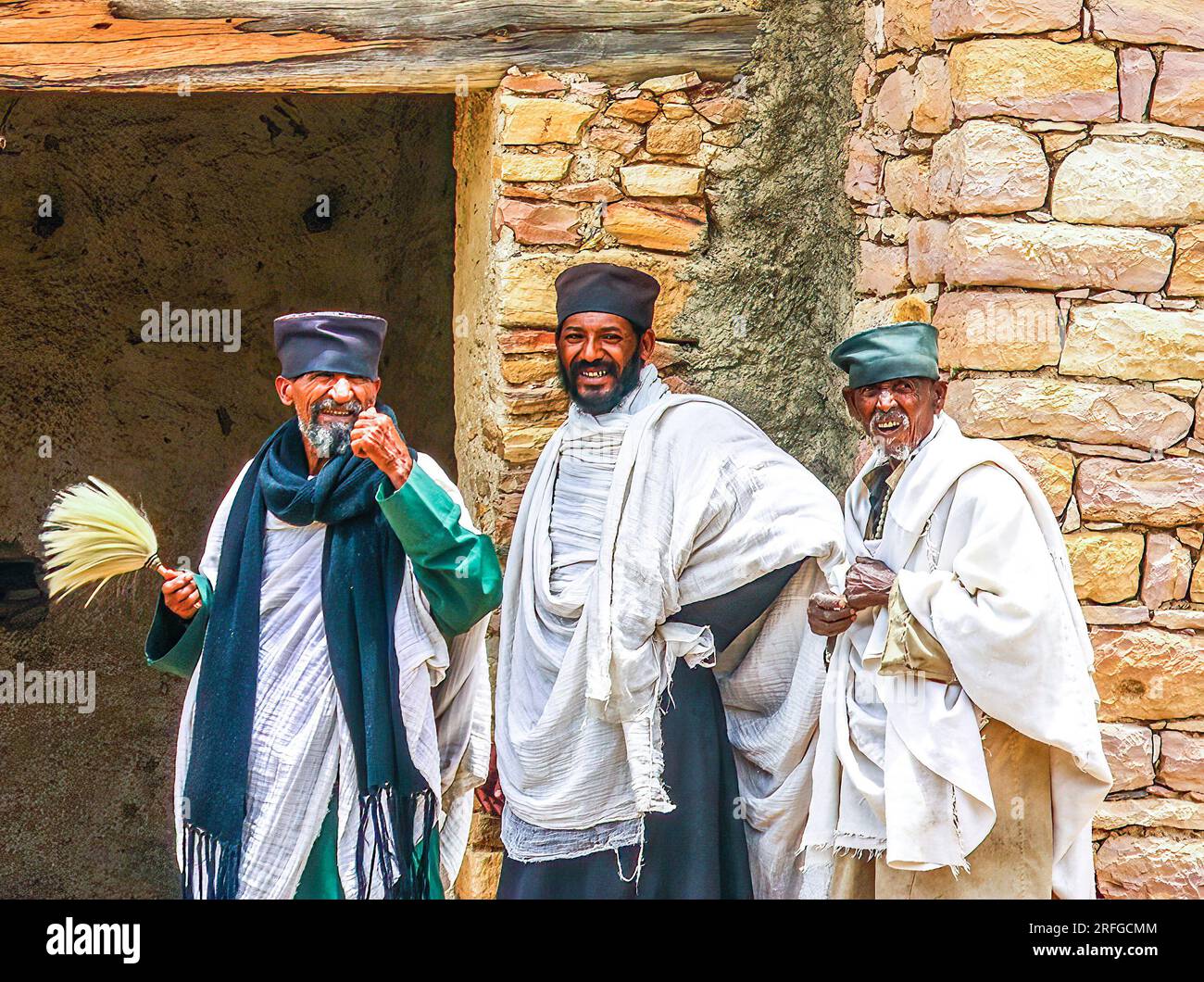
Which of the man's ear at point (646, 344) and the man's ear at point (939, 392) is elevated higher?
the man's ear at point (646, 344)

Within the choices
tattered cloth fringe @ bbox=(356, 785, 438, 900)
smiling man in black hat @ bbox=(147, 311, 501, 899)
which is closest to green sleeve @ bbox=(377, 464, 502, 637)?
smiling man in black hat @ bbox=(147, 311, 501, 899)

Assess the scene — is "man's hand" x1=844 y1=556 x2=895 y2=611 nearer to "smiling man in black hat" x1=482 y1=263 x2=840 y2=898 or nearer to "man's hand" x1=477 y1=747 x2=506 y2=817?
"smiling man in black hat" x1=482 y1=263 x2=840 y2=898

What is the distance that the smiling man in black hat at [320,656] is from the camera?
3438 millimetres

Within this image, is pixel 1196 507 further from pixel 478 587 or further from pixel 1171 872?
pixel 478 587

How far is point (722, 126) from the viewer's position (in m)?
4.59

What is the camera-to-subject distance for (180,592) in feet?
11.4

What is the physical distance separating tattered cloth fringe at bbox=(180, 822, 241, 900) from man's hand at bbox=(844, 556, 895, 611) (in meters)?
1.45

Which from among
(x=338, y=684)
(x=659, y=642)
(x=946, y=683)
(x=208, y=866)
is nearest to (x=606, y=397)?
(x=659, y=642)

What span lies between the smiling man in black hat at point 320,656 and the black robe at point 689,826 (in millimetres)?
400

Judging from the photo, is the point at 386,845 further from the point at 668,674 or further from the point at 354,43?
the point at 354,43

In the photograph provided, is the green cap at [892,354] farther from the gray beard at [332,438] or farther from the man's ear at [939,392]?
the gray beard at [332,438]

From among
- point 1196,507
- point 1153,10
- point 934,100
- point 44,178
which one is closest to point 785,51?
point 934,100

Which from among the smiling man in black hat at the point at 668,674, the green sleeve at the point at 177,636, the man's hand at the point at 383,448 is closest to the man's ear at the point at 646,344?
the smiling man in black hat at the point at 668,674

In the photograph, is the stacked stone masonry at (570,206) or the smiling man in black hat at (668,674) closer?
the smiling man in black hat at (668,674)
